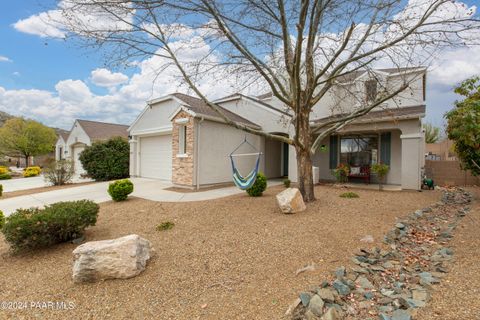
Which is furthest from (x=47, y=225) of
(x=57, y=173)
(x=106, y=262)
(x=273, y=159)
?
(x=273, y=159)

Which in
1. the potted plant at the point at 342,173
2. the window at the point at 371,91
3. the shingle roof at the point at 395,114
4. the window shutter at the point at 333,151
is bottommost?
the potted plant at the point at 342,173

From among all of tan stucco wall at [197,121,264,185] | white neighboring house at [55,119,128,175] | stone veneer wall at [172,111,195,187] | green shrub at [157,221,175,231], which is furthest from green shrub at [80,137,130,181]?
green shrub at [157,221,175,231]

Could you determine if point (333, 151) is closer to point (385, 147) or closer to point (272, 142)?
point (385, 147)

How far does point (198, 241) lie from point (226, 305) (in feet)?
5.90

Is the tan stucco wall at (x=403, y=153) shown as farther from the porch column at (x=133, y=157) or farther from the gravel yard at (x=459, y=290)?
the porch column at (x=133, y=157)

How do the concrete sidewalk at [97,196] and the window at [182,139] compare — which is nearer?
the concrete sidewalk at [97,196]

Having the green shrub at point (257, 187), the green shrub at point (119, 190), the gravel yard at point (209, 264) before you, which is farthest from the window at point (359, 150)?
the green shrub at point (119, 190)

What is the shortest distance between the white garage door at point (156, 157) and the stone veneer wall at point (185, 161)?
6.78 feet

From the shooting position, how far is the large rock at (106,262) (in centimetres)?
329

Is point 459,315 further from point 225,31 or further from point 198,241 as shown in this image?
point 225,31

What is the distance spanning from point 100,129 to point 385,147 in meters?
22.9

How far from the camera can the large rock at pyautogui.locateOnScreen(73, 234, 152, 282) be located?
3.29 metres

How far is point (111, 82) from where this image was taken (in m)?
6.64

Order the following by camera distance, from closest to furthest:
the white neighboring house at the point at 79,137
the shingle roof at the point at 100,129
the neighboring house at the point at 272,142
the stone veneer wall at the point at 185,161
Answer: the neighboring house at the point at 272,142, the stone veneer wall at the point at 185,161, the white neighboring house at the point at 79,137, the shingle roof at the point at 100,129
